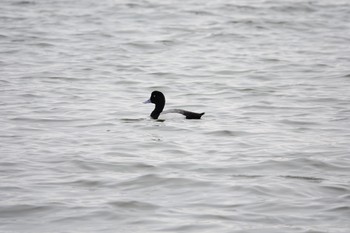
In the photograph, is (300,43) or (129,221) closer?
(129,221)

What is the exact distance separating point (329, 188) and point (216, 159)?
2.10 meters

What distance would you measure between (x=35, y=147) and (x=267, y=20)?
17.2 meters

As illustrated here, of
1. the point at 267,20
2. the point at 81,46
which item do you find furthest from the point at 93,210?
the point at 267,20

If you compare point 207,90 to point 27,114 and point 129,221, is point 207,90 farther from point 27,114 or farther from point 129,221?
point 129,221

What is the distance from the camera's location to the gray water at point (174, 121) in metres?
8.70

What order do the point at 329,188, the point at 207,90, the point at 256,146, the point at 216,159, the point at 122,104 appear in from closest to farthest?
the point at 329,188 → the point at 216,159 → the point at 256,146 → the point at 122,104 → the point at 207,90

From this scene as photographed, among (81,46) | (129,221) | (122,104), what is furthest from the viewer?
(81,46)

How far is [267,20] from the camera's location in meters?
27.6

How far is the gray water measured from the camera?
8695 millimetres

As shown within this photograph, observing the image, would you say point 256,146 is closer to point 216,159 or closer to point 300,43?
point 216,159

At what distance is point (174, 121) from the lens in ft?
46.9

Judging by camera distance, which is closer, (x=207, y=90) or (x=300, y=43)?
(x=207, y=90)

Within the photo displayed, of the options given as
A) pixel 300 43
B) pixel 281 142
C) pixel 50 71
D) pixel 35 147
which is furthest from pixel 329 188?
pixel 300 43

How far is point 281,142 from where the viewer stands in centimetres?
1244
